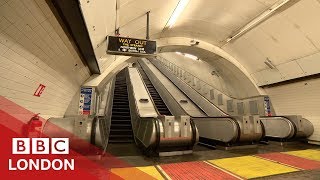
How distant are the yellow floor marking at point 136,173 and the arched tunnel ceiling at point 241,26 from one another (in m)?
2.75

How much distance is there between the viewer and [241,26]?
716 cm

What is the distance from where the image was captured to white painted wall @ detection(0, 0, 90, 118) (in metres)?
2.69

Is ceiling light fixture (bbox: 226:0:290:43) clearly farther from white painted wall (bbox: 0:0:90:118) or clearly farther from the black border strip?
white painted wall (bbox: 0:0:90:118)

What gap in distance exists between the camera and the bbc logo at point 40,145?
338 centimetres

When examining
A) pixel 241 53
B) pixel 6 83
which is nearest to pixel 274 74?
pixel 241 53

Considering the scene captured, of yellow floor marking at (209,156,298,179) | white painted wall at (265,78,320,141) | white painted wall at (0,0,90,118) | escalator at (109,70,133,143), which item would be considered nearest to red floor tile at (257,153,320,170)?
yellow floor marking at (209,156,298,179)

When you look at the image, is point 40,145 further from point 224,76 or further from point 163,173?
point 224,76

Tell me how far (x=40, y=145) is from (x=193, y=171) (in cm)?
302

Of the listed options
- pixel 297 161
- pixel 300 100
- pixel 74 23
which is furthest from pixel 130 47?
pixel 300 100

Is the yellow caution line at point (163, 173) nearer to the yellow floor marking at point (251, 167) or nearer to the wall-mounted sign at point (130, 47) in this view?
the yellow floor marking at point (251, 167)

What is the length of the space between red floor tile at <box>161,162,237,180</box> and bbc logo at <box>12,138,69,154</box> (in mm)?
2326

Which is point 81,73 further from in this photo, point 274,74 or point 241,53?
point 274,74

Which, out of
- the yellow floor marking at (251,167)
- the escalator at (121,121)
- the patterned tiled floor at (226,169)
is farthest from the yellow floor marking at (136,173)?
the escalator at (121,121)

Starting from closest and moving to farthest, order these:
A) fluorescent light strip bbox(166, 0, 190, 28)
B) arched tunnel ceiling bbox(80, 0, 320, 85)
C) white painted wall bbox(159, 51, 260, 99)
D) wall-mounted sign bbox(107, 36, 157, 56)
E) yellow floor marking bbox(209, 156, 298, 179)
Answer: yellow floor marking bbox(209, 156, 298, 179), wall-mounted sign bbox(107, 36, 157, 56), arched tunnel ceiling bbox(80, 0, 320, 85), fluorescent light strip bbox(166, 0, 190, 28), white painted wall bbox(159, 51, 260, 99)
